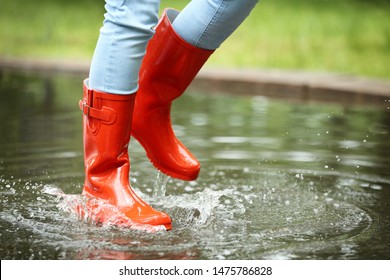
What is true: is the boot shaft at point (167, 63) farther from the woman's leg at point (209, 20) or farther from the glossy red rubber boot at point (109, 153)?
the glossy red rubber boot at point (109, 153)

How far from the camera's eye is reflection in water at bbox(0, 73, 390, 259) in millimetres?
2529

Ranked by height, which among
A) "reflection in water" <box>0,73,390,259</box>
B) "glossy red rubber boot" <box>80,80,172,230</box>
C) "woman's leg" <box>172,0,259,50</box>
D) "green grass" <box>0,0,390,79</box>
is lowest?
"green grass" <box>0,0,390,79</box>

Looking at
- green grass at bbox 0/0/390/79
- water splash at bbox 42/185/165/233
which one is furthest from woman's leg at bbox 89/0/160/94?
green grass at bbox 0/0/390/79

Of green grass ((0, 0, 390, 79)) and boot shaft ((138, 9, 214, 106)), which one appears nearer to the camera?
boot shaft ((138, 9, 214, 106))

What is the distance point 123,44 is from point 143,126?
41 cm

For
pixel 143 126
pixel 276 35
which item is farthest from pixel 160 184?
pixel 276 35

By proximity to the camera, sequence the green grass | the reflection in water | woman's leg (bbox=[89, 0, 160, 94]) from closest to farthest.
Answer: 1. the reflection in water
2. woman's leg (bbox=[89, 0, 160, 94])
3. the green grass

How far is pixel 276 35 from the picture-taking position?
29.7 feet

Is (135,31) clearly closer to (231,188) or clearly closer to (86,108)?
(86,108)

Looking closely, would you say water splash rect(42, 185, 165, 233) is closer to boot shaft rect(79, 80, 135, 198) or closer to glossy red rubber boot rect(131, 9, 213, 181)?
boot shaft rect(79, 80, 135, 198)

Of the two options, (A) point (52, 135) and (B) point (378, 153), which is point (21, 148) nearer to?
(A) point (52, 135)

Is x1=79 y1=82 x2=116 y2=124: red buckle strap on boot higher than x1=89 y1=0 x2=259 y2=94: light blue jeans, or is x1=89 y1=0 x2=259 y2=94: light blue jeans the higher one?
x1=89 y1=0 x2=259 y2=94: light blue jeans

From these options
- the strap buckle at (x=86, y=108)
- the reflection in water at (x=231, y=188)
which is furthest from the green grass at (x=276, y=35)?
the strap buckle at (x=86, y=108)

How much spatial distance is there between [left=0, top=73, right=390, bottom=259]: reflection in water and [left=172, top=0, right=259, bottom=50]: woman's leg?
21.3 inches
